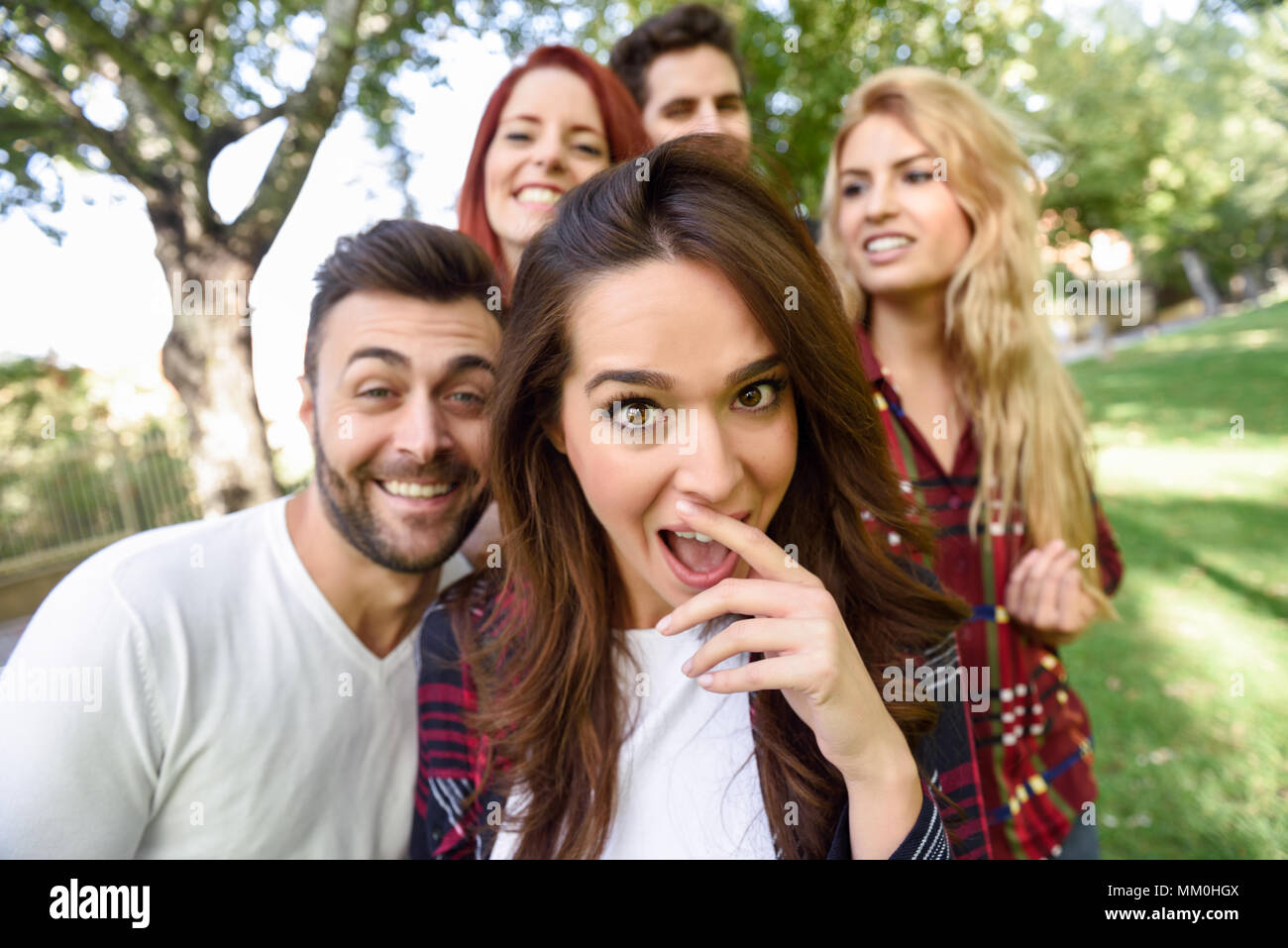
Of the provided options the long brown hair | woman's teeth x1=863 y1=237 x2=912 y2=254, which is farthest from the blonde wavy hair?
the long brown hair

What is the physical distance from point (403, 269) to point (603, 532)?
82cm

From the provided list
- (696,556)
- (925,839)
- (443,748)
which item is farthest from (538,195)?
(925,839)

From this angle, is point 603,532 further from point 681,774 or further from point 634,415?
point 681,774

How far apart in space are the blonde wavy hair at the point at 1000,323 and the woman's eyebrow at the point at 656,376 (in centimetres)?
115

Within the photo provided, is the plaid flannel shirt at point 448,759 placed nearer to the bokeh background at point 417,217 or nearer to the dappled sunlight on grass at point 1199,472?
the bokeh background at point 417,217

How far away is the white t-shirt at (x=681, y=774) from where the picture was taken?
170 centimetres

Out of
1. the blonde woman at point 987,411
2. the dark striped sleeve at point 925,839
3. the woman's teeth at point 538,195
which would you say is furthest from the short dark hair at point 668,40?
the dark striped sleeve at point 925,839

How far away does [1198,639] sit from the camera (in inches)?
214

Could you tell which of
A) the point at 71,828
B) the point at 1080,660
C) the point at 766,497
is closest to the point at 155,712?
the point at 71,828

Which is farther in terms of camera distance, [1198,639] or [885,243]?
[1198,639]

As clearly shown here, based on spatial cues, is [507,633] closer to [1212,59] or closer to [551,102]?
[551,102]

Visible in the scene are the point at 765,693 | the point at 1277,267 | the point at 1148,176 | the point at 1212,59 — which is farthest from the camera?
the point at 1148,176

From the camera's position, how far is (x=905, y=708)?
164cm

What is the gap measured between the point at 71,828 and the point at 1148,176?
18837 mm
